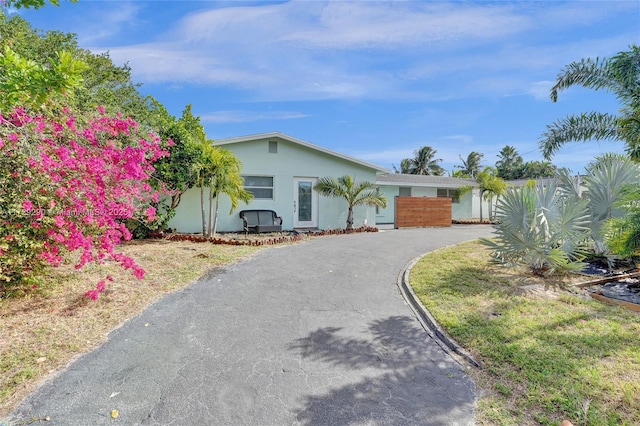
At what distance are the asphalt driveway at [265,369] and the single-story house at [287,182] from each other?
7.90m

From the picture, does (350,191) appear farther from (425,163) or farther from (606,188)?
(425,163)

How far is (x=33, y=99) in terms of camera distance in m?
3.45

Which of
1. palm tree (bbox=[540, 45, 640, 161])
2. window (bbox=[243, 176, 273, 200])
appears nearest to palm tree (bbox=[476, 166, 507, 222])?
palm tree (bbox=[540, 45, 640, 161])

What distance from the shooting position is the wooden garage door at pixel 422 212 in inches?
705

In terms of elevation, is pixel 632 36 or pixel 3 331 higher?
pixel 632 36

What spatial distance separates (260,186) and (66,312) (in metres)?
9.95

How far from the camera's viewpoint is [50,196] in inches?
176

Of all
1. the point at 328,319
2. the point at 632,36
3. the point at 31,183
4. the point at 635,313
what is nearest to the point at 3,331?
the point at 31,183

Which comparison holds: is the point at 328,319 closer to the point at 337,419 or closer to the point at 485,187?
the point at 337,419

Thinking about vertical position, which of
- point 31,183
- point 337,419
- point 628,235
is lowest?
point 337,419

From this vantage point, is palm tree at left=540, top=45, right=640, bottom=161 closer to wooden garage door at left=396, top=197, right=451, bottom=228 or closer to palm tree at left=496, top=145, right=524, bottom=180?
wooden garage door at left=396, top=197, right=451, bottom=228

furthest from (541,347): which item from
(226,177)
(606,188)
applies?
(226,177)

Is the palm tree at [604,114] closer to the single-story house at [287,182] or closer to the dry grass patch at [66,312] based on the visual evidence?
the single-story house at [287,182]

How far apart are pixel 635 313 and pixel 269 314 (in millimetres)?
5803
